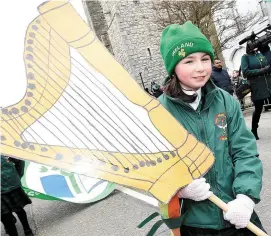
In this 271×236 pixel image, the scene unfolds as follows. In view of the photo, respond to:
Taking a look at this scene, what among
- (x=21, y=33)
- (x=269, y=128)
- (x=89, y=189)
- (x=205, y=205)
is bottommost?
(x=269, y=128)

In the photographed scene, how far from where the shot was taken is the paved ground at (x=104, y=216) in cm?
312

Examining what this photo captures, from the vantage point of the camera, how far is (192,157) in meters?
1.30

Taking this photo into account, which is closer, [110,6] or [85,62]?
[85,62]

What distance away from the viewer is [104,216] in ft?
12.0

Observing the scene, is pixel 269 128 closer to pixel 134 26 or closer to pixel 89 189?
pixel 89 189

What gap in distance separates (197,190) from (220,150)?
0.20 metres

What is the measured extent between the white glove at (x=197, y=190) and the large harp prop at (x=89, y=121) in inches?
0.9

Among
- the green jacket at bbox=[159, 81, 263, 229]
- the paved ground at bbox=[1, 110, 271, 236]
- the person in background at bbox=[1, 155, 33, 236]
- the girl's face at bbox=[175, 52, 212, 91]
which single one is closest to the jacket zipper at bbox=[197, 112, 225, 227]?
the green jacket at bbox=[159, 81, 263, 229]

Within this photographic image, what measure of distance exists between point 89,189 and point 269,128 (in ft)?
10.6

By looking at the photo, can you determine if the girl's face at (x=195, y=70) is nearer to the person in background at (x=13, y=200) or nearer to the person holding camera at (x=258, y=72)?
the person in background at (x=13, y=200)

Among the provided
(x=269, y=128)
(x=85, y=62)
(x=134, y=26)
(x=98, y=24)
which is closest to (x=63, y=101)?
(x=85, y=62)

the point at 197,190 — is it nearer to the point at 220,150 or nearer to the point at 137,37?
the point at 220,150

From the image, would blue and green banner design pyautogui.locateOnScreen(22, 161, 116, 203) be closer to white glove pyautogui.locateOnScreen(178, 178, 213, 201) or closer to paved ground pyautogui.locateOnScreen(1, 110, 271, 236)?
paved ground pyautogui.locateOnScreen(1, 110, 271, 236)

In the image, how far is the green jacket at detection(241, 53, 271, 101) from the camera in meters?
4.63
